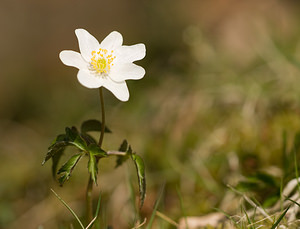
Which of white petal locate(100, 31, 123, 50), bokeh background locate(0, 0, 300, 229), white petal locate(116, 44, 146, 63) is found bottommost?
bokeh background locate(0, 0, 300, 229)

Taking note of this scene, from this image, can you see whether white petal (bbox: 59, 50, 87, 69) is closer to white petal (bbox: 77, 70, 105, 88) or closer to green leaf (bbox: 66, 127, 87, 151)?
white petal (bbox: 77, 70, 105, 88)

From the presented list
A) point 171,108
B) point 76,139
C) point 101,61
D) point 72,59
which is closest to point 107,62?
point 101,61

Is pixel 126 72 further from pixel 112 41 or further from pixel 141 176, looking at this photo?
pixel 141 176

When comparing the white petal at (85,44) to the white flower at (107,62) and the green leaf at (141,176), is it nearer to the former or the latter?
the white flower at (107,62)

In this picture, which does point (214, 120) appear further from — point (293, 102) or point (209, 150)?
point (293, 102)

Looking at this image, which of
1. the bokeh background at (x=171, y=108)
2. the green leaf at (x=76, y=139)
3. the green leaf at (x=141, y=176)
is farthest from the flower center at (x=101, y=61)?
the bokeh background at (x=171, y=108)

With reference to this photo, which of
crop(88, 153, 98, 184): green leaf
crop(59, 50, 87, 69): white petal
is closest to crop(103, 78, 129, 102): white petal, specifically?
crop(59, 50, 87, 69): white petal

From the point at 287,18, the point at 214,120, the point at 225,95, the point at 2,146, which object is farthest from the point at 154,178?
the point at 287,18
